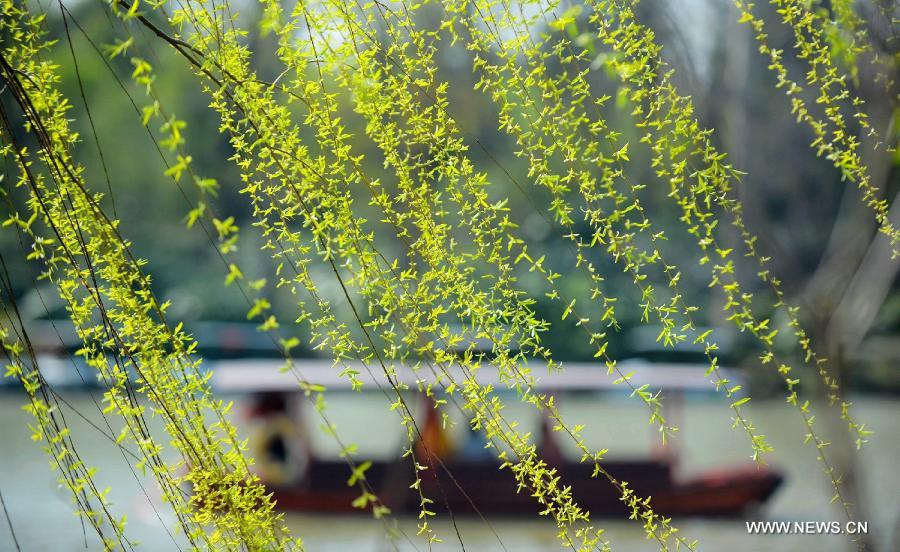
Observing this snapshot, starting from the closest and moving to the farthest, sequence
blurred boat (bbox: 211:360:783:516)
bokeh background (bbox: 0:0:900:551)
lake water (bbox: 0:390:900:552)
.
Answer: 1. lake water (bbox: 0:390:900:552)
2. blurred boat (bbox: 211:360:783:516)
3. bokeh background (bbox: 0:0:900:551)

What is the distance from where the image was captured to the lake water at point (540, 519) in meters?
5.50

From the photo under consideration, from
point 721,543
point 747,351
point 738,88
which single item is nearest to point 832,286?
point 721,543

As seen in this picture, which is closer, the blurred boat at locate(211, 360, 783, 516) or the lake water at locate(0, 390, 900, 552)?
the lake water at locate(0, 390, 900, 552)

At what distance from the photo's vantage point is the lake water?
5.50m

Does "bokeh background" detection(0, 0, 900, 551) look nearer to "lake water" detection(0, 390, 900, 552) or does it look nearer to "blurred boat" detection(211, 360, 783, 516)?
"lake water" detection(0, 390, 900, 552)

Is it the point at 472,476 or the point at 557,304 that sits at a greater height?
the point at 557,304

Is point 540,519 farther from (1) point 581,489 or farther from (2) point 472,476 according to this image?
(2) point 472,476

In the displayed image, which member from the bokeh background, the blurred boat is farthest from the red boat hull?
the bokeh background

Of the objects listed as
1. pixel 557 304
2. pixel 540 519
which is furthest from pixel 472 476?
pixel 557 304

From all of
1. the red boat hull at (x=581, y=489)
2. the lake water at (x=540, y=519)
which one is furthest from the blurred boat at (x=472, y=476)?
the lake water at (x=540, y=519)

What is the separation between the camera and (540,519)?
5910 millimetres

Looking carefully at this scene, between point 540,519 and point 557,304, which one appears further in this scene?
point 557,304

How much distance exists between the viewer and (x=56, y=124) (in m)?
1.32

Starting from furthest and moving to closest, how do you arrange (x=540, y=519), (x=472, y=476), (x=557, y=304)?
(x=557, y=304), (x=540, y=519), (x=472, y=476)
